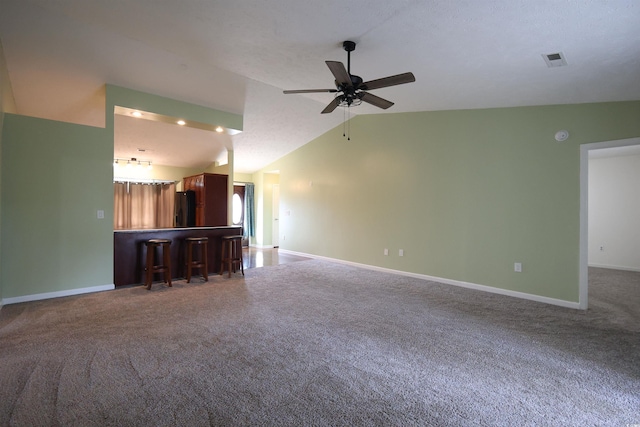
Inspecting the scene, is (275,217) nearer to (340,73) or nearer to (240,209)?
(240,209)

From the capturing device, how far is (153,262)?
15.8 ft

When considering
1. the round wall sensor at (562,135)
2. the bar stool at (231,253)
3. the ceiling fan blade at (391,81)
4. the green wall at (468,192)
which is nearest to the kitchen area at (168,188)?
the bar stool at (231,253)

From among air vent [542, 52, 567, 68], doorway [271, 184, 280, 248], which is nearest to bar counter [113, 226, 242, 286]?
doorway [271, 184, 280, 248]

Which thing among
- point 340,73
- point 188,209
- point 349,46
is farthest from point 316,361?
point 188,209

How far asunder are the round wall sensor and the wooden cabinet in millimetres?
5940

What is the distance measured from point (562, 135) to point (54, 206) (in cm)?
672

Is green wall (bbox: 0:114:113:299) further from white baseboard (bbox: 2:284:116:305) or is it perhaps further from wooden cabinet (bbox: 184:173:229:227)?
wooden cabinet (bbox: 184:173:229:227)

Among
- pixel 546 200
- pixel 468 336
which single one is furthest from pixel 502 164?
pixel 468 336

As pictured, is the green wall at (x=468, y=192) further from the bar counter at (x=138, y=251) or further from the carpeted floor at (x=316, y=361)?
the bar counter at (x=138, y=251)

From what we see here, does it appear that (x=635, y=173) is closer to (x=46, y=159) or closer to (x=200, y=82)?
(x=200, y=82)

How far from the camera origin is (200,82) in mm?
4645

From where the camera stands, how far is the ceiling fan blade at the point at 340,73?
2.54 meters

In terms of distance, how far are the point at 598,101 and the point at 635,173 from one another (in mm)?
4078

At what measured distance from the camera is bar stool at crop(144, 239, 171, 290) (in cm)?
446
